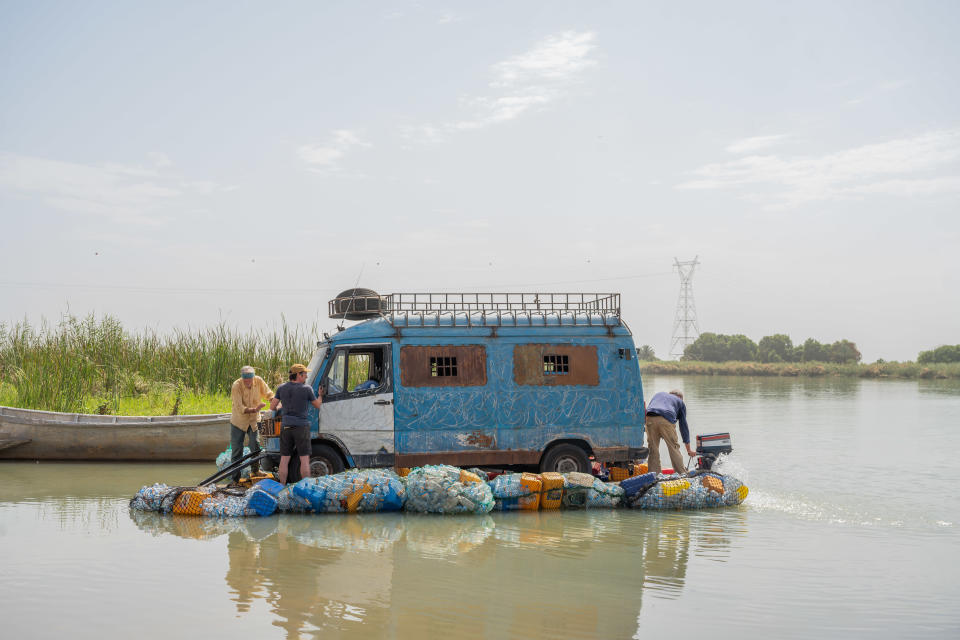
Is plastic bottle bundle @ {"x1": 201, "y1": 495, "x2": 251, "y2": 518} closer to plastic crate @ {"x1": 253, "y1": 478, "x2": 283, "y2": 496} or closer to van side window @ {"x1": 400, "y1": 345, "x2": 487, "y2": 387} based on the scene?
plastic crate @ {"x1": 253, "y1": 478, "x2": 283, "y2": 496}

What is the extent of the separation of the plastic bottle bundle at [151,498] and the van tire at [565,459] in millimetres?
5537

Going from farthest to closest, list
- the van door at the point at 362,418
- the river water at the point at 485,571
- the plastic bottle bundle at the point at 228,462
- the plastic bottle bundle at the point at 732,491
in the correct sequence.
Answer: the plastic bottle bundle at the point at 228,462
the van door at the point at 362,418
the plastic bottle bundle at the point at 732,491
the river water at the point at 485,571

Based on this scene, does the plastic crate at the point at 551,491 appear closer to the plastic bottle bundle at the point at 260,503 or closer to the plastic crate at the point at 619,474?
the plastic crate at the point at 619,474

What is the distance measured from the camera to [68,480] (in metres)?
14.8

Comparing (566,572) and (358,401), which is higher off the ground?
(358,401)

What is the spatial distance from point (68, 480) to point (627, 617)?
1156 cm

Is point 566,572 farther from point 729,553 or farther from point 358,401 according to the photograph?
point 358,401

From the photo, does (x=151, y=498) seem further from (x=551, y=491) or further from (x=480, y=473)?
(x=551, y=491)

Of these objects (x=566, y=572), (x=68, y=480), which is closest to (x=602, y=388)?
(x=566, y=572)

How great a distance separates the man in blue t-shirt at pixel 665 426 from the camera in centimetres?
1327

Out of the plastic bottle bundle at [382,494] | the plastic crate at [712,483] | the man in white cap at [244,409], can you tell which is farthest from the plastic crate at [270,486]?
the plastic crate at [712,483]

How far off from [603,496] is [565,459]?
127 centimetres

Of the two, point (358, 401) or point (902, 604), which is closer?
point (902, 604)

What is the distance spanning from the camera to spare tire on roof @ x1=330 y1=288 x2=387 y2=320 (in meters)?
13.5
